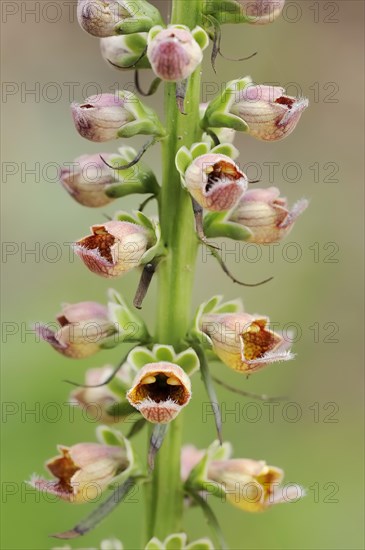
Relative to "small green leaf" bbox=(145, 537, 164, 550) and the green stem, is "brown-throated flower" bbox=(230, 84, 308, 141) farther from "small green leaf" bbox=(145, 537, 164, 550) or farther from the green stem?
"small green leaf" bbox=(145, 537, 164, 550)

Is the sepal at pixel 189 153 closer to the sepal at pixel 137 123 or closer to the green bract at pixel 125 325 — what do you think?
the sepal at pixel 137 123

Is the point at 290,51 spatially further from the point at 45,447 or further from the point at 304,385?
the point at 45,447

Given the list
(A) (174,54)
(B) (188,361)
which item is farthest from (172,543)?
(A) (174,54)

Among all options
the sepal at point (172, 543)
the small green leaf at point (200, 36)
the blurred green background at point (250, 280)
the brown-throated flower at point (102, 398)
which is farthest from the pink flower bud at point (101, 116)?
the blurred green background at point (250, 280)

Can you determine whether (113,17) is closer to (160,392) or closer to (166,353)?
(166,353)

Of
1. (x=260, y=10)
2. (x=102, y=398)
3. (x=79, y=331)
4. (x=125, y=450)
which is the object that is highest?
(x=260, y=10)

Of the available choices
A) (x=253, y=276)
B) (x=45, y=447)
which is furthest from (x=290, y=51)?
(x=45, y=447)
